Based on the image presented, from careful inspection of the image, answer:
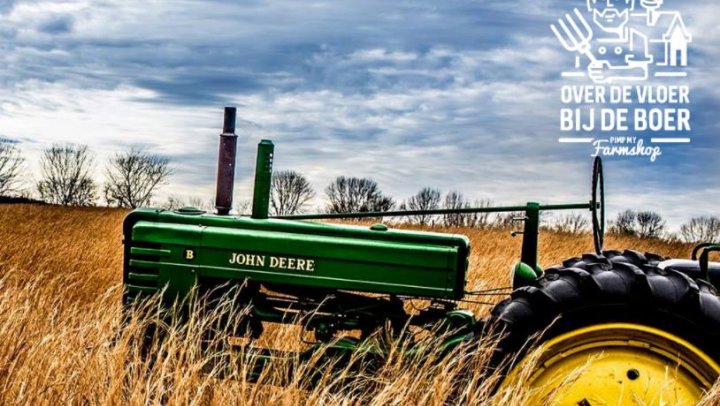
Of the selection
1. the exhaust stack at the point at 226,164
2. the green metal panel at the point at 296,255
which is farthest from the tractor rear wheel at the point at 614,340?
the exhaust stack at the point at 226,164

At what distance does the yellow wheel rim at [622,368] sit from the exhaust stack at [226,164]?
82.7 inches

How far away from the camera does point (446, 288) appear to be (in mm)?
4355

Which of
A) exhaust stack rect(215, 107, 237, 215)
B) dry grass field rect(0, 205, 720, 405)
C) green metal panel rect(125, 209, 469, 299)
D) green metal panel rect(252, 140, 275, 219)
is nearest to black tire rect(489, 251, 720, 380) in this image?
dry grass field rect(0, 205, 720, 405)

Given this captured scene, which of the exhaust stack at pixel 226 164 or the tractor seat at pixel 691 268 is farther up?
the exhaust stack at pixel 226 164

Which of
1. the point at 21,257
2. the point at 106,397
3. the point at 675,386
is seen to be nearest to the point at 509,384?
the point at 675,386

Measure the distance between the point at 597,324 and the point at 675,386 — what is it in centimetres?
43

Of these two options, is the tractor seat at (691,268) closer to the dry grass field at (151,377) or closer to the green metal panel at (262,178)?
Answer: the dry grass field at (151,377)

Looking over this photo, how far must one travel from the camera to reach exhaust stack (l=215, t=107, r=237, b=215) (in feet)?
15.7

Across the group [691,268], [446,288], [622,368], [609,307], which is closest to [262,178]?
[446,288]

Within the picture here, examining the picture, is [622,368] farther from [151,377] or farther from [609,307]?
[151,377]

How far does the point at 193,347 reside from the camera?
3.93 metres

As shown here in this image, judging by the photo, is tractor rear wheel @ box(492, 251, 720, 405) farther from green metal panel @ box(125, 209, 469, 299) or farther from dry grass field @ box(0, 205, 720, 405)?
green metal panel @ box(125, 209, 469, 299)

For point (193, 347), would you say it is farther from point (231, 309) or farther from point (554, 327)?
point (554, 327)

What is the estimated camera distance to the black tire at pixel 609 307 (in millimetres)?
3512
